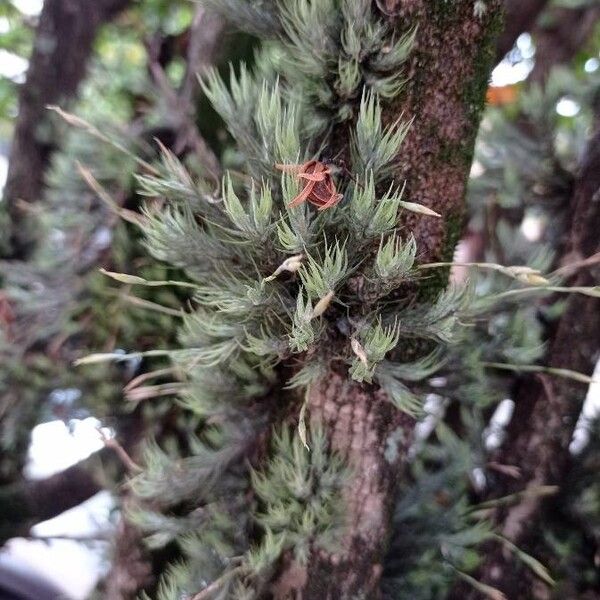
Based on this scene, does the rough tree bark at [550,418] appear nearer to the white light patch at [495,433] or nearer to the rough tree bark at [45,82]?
the white light patch at [495,433]

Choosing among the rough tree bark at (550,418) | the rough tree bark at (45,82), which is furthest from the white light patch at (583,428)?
the rough tree bark at (45,82)

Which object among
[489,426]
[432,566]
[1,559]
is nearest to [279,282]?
[432,566]

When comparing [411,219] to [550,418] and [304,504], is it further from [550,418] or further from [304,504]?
[550,418]

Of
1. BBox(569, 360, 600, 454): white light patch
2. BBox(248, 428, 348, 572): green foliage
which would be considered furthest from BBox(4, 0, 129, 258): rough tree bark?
BBox(569, 360, 600, 454): white light patch

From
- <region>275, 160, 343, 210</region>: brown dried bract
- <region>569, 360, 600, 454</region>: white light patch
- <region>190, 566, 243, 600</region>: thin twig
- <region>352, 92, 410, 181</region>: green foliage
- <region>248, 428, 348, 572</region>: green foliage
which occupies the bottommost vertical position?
<region>190, 566, 243, 600</region>: thin twig

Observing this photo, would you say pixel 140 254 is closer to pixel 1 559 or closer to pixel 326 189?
pixel 326 189

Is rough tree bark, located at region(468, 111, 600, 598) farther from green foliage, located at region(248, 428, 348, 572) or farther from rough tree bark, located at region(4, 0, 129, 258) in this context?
rough tree bark, located at region(4, 0, 129, 258)
